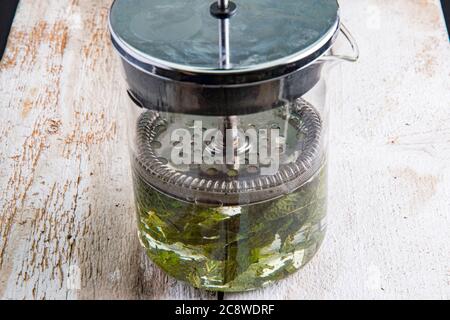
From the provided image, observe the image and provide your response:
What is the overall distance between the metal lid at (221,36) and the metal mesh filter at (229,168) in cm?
13

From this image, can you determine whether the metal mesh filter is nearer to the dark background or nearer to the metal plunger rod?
the metal plunger rod

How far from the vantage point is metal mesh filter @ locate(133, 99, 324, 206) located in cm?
80

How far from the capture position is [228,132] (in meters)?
0.86

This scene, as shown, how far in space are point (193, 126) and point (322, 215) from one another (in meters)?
0.17

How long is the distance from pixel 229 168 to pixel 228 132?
0.05 m

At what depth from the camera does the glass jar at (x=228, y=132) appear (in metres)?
0.73

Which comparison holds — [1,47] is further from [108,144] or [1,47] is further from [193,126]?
[193,126]

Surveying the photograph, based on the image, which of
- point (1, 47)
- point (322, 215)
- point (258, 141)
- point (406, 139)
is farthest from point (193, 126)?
point (1, 47)

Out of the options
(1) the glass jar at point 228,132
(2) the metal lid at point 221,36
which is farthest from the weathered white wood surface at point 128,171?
(2) the metal lid at point 221,36

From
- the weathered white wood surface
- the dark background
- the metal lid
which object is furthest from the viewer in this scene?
the dark background

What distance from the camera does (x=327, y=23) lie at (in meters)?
0.76

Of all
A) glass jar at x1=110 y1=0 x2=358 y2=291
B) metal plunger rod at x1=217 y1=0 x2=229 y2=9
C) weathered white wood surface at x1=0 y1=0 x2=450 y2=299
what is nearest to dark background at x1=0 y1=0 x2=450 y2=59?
weathered white wood surface at x1=0 y1=0 x2=450 y2=299

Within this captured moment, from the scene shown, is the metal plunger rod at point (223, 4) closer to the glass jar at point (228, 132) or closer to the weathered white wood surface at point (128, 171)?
the glass jar at point (228, 132)

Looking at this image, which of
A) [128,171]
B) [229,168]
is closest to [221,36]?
[229,168]
